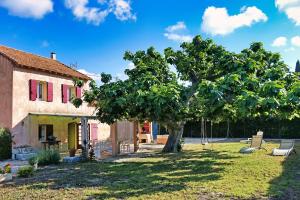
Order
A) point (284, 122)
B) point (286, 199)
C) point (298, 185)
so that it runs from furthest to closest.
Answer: point (284, 122) → point (298, 185) → point (286, 199)

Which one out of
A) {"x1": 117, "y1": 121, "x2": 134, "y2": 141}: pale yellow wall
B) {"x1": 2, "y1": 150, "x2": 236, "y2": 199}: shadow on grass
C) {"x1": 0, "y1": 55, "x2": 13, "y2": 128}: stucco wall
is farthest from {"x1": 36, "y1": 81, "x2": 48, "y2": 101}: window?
{"x1": 2, "y1": 150, "x2": 236, "y2": 199}: shadow on grass

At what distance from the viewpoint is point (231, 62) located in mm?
18594

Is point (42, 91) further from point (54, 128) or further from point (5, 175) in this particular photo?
point (5, 175)

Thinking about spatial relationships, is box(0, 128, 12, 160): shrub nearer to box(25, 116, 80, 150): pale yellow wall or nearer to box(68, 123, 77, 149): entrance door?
box(25, 116, 80, 150): pale yellow wall

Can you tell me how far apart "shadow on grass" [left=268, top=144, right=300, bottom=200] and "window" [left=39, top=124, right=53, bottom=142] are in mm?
18306

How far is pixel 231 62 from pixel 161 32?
3990mm

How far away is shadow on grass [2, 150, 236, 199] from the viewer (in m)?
12.1

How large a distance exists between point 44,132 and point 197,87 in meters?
14.6

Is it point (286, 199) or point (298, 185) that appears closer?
point (286, 199)

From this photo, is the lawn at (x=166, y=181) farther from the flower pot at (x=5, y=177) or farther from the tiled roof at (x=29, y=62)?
the tiled roof at (x=29, y=62)

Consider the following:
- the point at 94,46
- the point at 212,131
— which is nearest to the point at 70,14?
the point at 94,46

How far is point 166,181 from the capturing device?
43.8 feet

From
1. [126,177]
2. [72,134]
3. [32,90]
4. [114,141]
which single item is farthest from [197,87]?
[72,134]

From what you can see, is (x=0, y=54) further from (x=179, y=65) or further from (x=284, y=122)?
(x=284, y=122)
